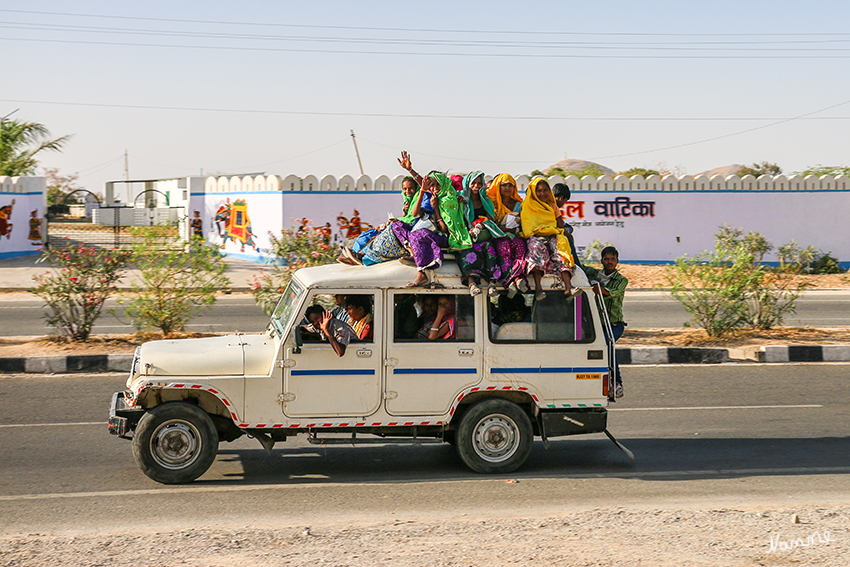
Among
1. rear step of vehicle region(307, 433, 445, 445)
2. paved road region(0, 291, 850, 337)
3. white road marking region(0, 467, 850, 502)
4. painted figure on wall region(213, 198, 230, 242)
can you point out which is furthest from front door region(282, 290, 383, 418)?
painted figure on wall region(213, 198, 230, 242)

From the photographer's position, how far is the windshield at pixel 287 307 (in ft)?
22.3

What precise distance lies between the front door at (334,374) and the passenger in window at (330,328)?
57 millimetres

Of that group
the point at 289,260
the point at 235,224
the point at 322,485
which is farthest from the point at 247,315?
the point at 235,224

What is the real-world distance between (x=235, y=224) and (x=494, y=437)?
25.9 meters

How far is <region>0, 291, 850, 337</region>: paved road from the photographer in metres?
15.6

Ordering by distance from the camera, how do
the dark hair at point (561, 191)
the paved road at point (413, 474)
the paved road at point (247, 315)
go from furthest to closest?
the paved road at point (247, 315), the dark hair at point (561, 191), the paved road at point (413, 474)

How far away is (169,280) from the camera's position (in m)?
12.7

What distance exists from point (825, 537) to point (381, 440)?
3.32 meters

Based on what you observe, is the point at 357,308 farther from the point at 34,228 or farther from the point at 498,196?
the point at 34,228

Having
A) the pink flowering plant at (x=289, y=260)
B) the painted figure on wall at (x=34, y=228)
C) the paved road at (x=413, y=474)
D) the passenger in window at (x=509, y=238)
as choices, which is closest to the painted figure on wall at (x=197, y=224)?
the painted figure on wall at (x=34, y=228)

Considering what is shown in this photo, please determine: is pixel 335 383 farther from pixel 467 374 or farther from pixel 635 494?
pixel 635 494

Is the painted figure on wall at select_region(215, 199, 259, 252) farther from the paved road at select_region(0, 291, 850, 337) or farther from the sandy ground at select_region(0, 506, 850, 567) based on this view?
the sandy ground at select_region(0, 506, 850, 567)

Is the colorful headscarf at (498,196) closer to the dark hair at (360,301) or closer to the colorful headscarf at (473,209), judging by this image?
the colorful headscarf at (473,209)

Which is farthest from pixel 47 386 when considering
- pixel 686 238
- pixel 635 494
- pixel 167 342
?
pixel 686 238
